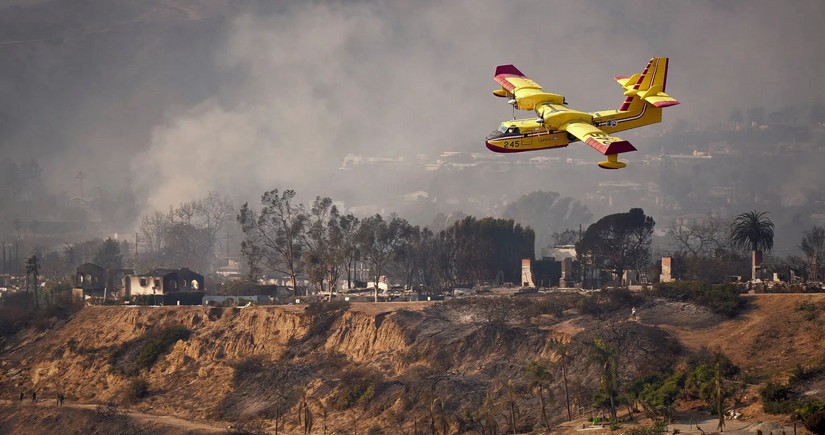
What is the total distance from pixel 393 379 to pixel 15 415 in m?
35.0

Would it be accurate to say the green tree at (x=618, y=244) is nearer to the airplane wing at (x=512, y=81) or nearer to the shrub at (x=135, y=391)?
the airplane wing at (x=512, y=81)

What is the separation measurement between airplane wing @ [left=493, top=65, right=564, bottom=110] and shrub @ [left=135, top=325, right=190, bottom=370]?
1656 inches

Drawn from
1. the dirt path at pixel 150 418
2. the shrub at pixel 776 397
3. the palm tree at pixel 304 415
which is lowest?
the dirt path at pixel 150 418

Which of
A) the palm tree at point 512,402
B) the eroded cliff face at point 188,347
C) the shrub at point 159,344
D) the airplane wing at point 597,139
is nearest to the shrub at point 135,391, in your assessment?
the eroded cliff face at point 188,347

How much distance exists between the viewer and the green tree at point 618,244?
12038 centimetres

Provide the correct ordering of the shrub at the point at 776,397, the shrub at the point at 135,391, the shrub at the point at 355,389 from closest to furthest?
1. the shrub at the point at 776,397
2. the shrub at the point at 355,389
3. the shrub at the point at 135,391

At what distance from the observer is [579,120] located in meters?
74.6

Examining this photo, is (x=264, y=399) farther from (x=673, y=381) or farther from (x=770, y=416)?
(x=770, y=416)

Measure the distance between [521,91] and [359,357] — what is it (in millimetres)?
30075

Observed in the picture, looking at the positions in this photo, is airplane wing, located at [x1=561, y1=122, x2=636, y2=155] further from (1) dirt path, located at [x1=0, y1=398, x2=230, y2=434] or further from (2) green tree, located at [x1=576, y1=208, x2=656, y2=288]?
(2) green tree, located at [x1=576, y1=208, x2=656, y2=288]

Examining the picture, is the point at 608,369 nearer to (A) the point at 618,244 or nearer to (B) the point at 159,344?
(A) the point at 618,244

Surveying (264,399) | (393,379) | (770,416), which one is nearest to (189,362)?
(264,399)

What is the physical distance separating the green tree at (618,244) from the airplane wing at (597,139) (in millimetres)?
47411

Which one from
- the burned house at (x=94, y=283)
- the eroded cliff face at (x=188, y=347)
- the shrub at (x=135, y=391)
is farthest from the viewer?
the burned house at (x=94, y=283)
